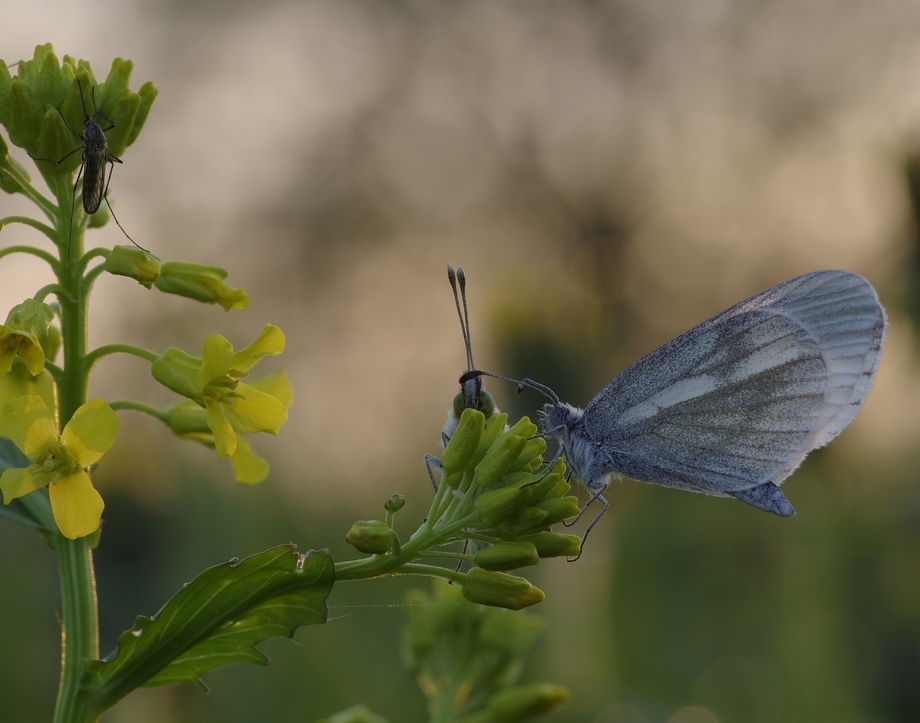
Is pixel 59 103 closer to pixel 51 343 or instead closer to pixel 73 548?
pixel 51 343

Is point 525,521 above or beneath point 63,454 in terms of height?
beneath

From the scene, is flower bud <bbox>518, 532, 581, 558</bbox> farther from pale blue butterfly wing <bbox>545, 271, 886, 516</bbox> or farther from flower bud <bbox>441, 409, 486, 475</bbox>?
pale blue butterfly wing <bbox>545, 271, 886, 516</bbox>

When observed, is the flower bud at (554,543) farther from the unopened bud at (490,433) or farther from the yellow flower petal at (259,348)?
the yellow flower petal at (259,348)

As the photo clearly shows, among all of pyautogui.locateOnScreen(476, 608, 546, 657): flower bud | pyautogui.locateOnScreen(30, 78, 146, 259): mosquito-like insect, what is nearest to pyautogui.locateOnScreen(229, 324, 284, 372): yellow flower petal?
pyautogui.locateOnScreen(30, 78, 146, 259): mosquito-like insect

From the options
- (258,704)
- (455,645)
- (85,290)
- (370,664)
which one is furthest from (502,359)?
(85,290)

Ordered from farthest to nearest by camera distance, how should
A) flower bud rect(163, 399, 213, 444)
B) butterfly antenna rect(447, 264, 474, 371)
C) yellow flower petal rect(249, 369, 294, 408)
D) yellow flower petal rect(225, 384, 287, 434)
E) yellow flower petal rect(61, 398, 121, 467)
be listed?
butterfly antenna rect(447, 264, 474, 371), yellow flower petal rect(249, 369, 294, 408), flower bud rect(163, 399, 213, 444), yellow flower petal rect(225, 384, 287, 434), yellow flower petal rect(61, 398, 121, 467)

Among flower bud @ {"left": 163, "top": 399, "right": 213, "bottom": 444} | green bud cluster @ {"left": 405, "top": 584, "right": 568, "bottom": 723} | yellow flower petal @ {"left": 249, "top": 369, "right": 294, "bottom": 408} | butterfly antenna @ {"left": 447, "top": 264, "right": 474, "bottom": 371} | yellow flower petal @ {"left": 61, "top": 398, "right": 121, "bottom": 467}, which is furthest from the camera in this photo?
green bud cluster @ {"left": 405, "top": 584, "right": 568, "bottom": 723}

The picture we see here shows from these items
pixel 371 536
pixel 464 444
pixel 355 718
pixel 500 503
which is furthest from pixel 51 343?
pixel 355 718
